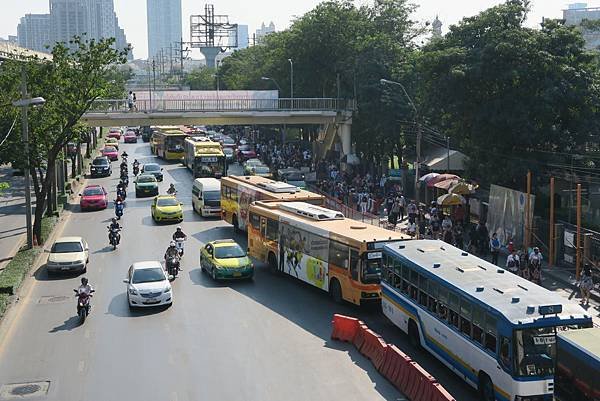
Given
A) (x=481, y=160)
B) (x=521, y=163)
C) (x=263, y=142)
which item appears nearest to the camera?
(x=521, y=163)

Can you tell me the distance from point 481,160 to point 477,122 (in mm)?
1826

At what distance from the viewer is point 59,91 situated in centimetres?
3719

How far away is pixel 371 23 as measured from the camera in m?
64.6

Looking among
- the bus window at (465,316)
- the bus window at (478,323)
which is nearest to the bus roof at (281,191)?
the bus window at (465,316)

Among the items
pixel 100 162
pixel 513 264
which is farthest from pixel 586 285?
pixel 100 162

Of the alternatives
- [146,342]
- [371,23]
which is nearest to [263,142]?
[371,23]

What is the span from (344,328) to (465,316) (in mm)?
4563

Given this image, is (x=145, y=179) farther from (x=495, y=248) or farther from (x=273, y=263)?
(x=495, y=248)

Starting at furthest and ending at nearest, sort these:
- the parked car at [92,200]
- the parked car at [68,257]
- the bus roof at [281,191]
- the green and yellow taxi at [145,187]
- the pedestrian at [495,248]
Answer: the green and yellow taxi at [145,187]
the parked car at [92,200]
the bus roof at [281,191]
the pedestrian at [495,248]
the parked car at [68,257]

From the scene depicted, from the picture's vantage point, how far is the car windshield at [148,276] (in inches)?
970

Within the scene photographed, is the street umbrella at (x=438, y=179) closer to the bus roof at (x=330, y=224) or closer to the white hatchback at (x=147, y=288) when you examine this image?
the bus roof at (x=330, y=224)

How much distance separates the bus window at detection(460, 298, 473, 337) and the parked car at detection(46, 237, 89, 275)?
16.9 meters

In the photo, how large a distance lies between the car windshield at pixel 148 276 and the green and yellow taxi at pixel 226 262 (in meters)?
2.99

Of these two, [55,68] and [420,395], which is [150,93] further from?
[420,395]
